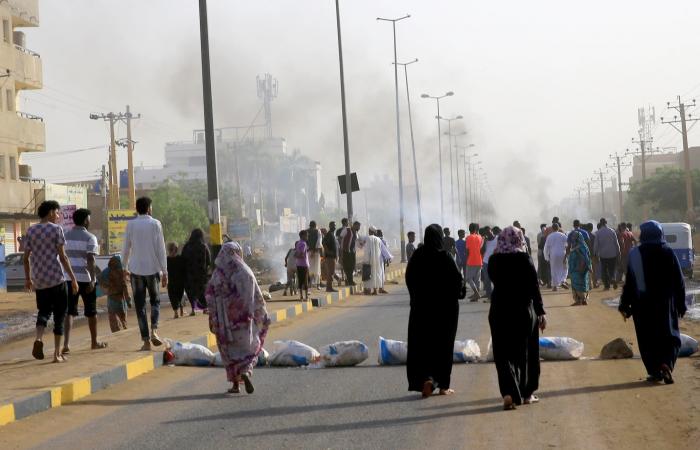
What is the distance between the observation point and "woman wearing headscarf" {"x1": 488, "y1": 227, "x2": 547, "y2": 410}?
946 cm

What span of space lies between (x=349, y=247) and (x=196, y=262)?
409 inches

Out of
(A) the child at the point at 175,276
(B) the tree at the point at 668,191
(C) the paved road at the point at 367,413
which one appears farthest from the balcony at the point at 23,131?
(B) the tree at the point at 668,191

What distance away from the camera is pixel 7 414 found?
9398 mm

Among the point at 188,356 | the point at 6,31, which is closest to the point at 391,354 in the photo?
the point at 188,356

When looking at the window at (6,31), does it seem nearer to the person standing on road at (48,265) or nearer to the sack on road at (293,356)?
the person standing on road at (48,265)

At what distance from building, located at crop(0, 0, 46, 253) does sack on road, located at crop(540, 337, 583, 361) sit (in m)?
36.6

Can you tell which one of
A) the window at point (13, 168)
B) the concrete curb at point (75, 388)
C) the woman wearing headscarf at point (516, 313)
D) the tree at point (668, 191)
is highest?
the window at point (13, 168)

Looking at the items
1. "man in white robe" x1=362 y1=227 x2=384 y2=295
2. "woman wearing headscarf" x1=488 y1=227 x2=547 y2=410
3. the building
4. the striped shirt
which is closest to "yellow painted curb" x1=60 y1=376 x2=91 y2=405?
the striped shirt

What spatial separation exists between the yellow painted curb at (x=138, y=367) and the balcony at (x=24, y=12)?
1531 inches

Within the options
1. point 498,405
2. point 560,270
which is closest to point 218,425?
point 498,405

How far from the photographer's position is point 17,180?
4966 cm

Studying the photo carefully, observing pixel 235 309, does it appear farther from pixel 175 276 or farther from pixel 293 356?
pixel 175 276

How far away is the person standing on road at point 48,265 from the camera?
491 inches

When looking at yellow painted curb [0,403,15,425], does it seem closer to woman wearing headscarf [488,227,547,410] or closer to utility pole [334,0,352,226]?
woman wearing headscarf [488,227,547,410]
